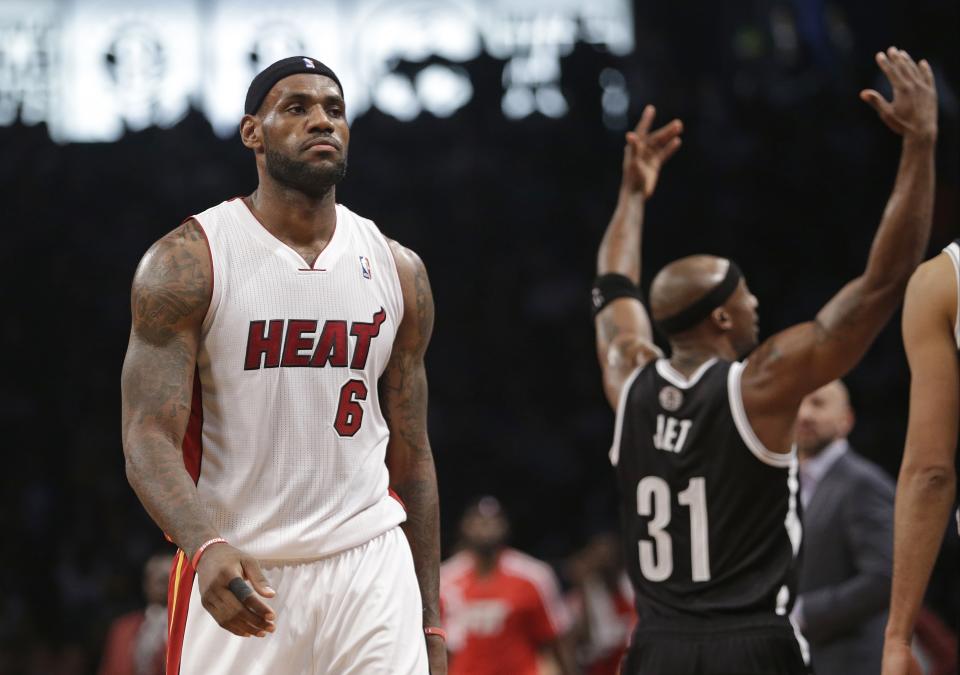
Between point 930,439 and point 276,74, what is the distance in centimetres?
181

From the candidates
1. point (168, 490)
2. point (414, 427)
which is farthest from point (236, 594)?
point (414, 427)

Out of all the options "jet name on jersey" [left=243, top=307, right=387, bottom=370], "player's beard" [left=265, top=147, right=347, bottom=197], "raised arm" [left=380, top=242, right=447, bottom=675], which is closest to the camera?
"jet name on jersey" [left=243, top=307, right=387, bottom=370]

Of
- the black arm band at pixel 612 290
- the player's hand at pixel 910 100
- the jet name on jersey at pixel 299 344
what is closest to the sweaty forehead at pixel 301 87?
the jet name on jersey at pixel 299 344

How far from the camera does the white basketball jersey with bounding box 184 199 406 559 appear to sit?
309cm

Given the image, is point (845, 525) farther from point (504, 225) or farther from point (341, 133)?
point (504, 225)

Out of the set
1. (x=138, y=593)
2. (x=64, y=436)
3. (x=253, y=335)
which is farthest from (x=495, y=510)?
(x=64, y=436)

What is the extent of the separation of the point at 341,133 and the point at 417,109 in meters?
9.71

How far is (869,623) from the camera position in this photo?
5043 mm

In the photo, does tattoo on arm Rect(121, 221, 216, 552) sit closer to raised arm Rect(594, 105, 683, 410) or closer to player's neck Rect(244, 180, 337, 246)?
player's neck Rect(244, 180, 337, 246)

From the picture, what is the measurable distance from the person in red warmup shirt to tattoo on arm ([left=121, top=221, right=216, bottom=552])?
207 inches

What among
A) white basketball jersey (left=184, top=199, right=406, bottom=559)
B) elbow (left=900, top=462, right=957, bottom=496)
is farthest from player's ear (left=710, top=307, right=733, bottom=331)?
white basketball jersey (left=184, top=199, right=406, bottom=559)

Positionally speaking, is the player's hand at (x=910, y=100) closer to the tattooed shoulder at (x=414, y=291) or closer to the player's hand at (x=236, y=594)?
the tattooed shoulder at (x=414, y=291)

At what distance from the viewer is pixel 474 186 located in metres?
13.3

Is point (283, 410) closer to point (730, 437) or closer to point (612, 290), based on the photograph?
point (730, 437)
